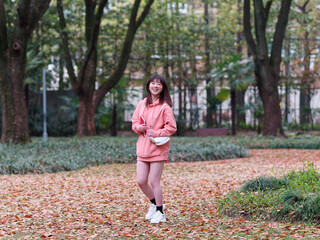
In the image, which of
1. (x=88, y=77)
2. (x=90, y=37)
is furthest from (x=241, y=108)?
(x=90, y=37)

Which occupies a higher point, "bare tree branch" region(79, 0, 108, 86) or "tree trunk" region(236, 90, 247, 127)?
"bare tree branch" region(79, 0, 108, 86)

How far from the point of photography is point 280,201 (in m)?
5.76

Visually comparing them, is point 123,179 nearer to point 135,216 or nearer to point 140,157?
point 135,216

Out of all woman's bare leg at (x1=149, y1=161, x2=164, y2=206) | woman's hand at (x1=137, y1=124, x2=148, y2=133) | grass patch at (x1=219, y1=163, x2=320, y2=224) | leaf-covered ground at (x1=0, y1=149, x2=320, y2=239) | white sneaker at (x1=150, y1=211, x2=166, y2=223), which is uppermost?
woman's hand at (x1=137, y1=124, x2=148, y2=133)

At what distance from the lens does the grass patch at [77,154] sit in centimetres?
1133

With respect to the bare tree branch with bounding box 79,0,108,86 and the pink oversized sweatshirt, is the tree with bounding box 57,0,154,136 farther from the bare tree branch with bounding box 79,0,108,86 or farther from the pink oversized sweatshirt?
the pink oversized sweatshirt

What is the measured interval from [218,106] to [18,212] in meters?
19.2

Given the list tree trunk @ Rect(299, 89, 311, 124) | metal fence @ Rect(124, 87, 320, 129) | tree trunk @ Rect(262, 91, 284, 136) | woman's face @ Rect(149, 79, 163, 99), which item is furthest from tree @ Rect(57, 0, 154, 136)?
woman's face @ Rect(149, 79, 163, 99)

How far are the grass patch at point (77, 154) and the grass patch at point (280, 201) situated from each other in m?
5.92

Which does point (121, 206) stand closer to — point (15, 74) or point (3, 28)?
point (15, 74)

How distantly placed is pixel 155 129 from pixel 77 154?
7813mm

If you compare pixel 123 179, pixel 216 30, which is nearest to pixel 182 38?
pixel 216 30

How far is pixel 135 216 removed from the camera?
6.36m

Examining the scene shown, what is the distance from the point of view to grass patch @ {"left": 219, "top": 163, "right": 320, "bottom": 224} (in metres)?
5.45
